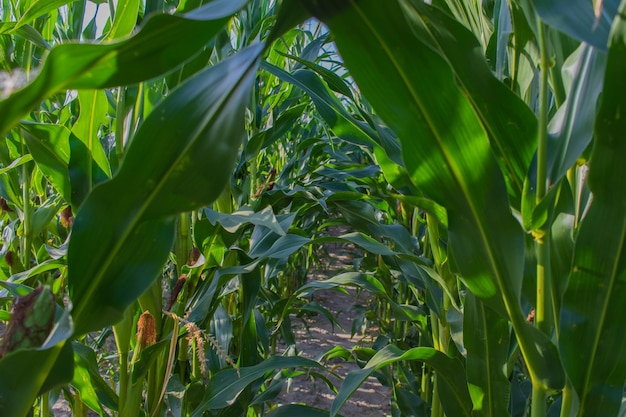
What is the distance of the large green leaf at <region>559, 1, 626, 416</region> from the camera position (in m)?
0.44

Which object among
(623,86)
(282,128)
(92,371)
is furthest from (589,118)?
(282,128)

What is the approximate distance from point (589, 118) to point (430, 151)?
0.52 feet

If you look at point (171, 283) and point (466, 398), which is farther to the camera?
point (171, 283)

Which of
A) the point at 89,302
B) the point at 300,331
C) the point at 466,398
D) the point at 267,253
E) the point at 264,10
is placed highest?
the point at 264,10

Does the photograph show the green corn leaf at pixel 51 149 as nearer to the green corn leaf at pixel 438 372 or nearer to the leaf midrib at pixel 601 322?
the green corn leaf at pixel 438 372

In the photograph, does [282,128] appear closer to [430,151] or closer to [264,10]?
[264,10]

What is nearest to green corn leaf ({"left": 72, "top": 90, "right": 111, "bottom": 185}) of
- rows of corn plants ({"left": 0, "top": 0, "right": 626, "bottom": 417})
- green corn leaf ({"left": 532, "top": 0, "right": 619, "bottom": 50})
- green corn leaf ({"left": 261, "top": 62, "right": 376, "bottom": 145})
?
rows of corn plants ({"left": 0, "top": 0, "right": 626, "bottom": 417})

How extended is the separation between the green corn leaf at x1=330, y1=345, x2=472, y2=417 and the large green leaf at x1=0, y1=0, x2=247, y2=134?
0.48 metres

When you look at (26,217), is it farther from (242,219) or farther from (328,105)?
(328,105)

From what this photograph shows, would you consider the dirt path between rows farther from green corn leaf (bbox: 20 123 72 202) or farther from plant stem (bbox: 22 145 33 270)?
green corn leaf (bbox: 20 123 72 202)

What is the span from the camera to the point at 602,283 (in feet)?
1.67

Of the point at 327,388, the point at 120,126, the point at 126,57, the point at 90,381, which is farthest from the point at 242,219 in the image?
the point at 327,388

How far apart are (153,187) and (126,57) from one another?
0.33 feet

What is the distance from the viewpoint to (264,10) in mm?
1557
